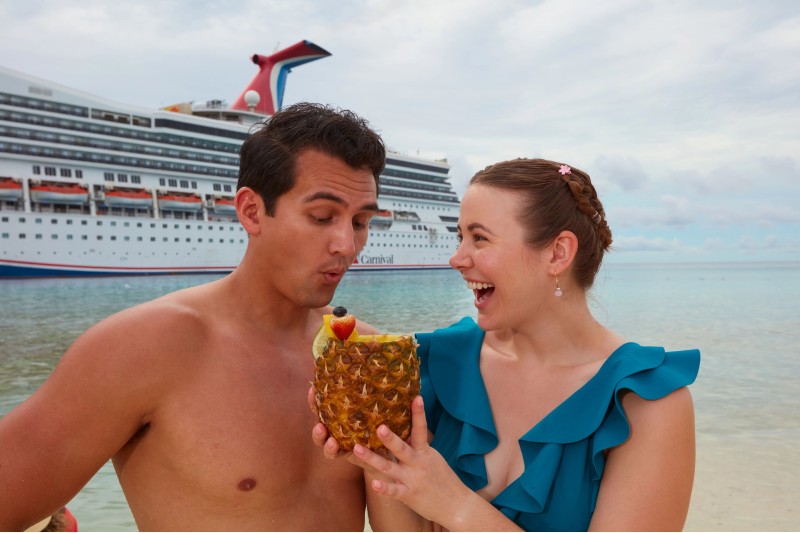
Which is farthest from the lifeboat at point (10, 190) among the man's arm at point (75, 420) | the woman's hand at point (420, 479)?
the woman's hand at point (420, 479)

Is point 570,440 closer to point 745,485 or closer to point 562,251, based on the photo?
point 562,251

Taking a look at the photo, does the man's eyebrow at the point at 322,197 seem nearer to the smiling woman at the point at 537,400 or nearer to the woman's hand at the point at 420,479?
the smiling woman at the point at 537,400

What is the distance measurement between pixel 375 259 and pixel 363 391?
40270 millimetres

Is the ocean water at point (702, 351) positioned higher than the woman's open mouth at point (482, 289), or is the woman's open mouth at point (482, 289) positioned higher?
the woman's open mouth at point (482, 289)

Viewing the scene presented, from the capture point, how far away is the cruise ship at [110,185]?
31.6m

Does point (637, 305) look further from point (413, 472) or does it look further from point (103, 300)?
point (413, 472)

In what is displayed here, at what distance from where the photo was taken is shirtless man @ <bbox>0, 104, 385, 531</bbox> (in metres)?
1.90

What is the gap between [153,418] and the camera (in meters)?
2.06

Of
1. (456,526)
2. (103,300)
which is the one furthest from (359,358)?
(103,300)

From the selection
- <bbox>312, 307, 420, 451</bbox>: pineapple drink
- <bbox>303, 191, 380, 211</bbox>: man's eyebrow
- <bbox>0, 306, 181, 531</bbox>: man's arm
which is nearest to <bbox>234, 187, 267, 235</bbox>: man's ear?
<bbox>303, 191, 380, 211</bbox>: man's eyebrow

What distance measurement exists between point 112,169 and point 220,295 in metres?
35.2

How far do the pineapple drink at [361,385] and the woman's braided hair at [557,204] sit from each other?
0.65 m

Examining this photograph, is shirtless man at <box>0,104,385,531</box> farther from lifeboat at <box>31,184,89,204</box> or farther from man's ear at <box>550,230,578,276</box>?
lifeboat at <box>31,184,89,204</box>

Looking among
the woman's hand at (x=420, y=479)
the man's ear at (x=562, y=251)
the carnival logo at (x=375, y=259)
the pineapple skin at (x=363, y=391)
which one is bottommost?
the carnival logo at (x=375, y=259)
